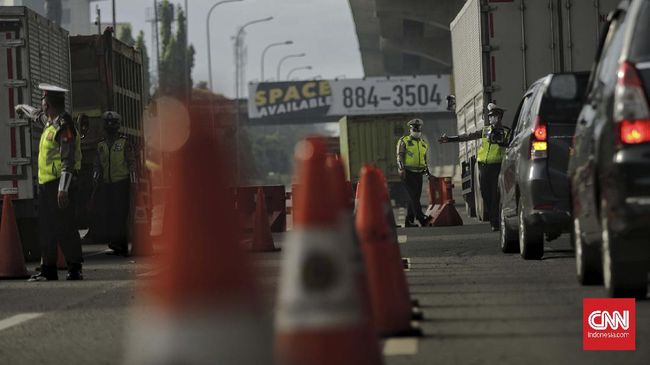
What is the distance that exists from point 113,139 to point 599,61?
9952mm

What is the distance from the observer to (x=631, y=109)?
9.22 m

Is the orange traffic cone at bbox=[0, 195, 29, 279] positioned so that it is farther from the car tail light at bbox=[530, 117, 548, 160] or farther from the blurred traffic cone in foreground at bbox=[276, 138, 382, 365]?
the blurred traffic cone in foreground at bbox=[276, 138, 382, 365]

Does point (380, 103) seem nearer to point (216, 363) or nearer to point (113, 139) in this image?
point (113, 139)

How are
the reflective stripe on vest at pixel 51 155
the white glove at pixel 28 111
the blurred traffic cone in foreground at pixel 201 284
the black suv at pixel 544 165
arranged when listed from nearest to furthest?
the blurred traffic cone in foreground at pixel 201 284, the black suv at pixel 544 165, the reflective stripe on vest at pixel 51 155, the white glove at pixel 28 111

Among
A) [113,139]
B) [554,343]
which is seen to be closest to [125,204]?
[113,139]

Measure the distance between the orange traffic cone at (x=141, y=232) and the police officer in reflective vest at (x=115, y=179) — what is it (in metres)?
0.14

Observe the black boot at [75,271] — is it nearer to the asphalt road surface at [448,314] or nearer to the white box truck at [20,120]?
the asphalt road surface at [448,314]

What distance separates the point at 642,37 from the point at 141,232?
37.3ft

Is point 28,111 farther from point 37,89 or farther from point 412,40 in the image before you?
point 412,40

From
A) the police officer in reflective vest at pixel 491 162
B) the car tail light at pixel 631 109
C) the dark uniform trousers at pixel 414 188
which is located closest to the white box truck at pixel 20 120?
the police officer in reflective vest at pixel 491 162

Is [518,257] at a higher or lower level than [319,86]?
lower

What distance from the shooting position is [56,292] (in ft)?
43.5

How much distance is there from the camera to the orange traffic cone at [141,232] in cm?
1966

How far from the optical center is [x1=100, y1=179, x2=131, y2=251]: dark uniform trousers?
1955 centimetres
